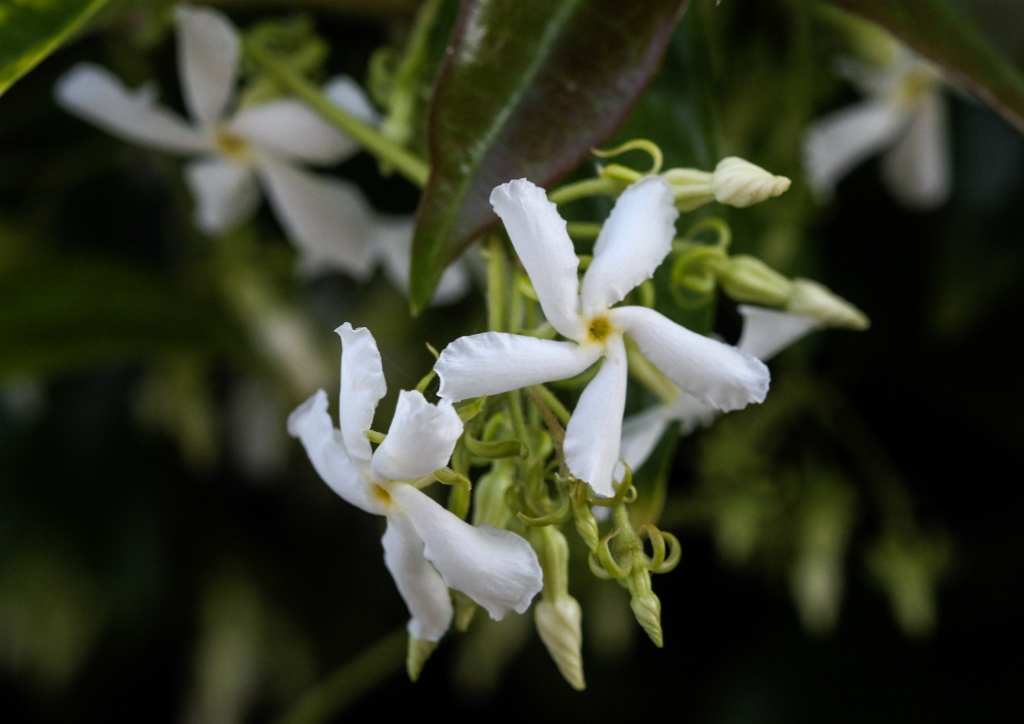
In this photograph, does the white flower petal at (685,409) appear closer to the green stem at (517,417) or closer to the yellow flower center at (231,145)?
the green stem at (517,417)

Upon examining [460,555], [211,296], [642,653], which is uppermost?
[460,555]

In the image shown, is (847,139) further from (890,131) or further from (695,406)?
(695,406)

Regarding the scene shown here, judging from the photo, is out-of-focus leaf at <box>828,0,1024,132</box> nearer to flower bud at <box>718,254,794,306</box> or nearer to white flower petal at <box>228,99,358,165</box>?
flower bud at <box>718,254,794,306</box>

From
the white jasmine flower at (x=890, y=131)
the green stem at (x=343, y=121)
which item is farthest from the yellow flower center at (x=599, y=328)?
the white jasmine flower at (x=890, y=131)

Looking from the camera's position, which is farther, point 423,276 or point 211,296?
point 211,296

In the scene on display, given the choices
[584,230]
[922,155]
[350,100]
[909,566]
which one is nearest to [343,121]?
[350,100]

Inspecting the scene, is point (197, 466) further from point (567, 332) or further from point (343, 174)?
point (567, 332)

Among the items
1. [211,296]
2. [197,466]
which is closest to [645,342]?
[211,296]
